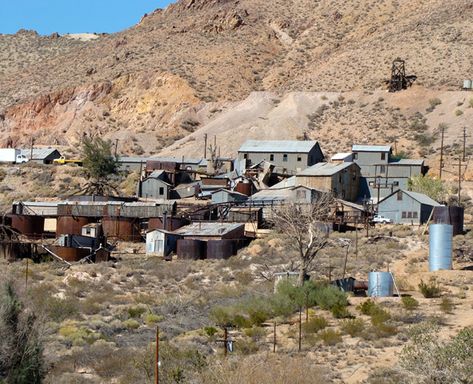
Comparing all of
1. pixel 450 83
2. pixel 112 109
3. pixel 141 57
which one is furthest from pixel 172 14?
pixel 450 83

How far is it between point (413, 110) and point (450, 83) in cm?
644

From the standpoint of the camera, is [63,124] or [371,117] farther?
[63,124]

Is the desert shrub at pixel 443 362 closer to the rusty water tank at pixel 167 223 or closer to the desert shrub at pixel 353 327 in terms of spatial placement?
the desert shrub at pixel 353 327

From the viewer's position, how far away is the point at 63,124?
117 metres

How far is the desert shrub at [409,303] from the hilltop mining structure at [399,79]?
6434 centimetres

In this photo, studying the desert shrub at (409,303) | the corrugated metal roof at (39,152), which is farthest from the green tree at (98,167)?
the desert shrub at (409,303)

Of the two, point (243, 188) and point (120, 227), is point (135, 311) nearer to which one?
point (120, 227)

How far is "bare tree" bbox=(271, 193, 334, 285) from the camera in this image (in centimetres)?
4894

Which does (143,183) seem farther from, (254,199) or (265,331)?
(265,331)

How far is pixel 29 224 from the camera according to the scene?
68.1m

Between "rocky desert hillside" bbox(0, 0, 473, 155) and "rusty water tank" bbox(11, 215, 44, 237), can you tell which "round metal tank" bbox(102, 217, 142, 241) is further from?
"rocky desert hillside" bbox(0, 0, 473, 155)

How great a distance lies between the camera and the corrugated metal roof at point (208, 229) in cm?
6319

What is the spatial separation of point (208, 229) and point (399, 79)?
45997mm

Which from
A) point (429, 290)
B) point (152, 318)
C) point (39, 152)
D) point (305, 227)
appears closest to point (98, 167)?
point (39, 152)
